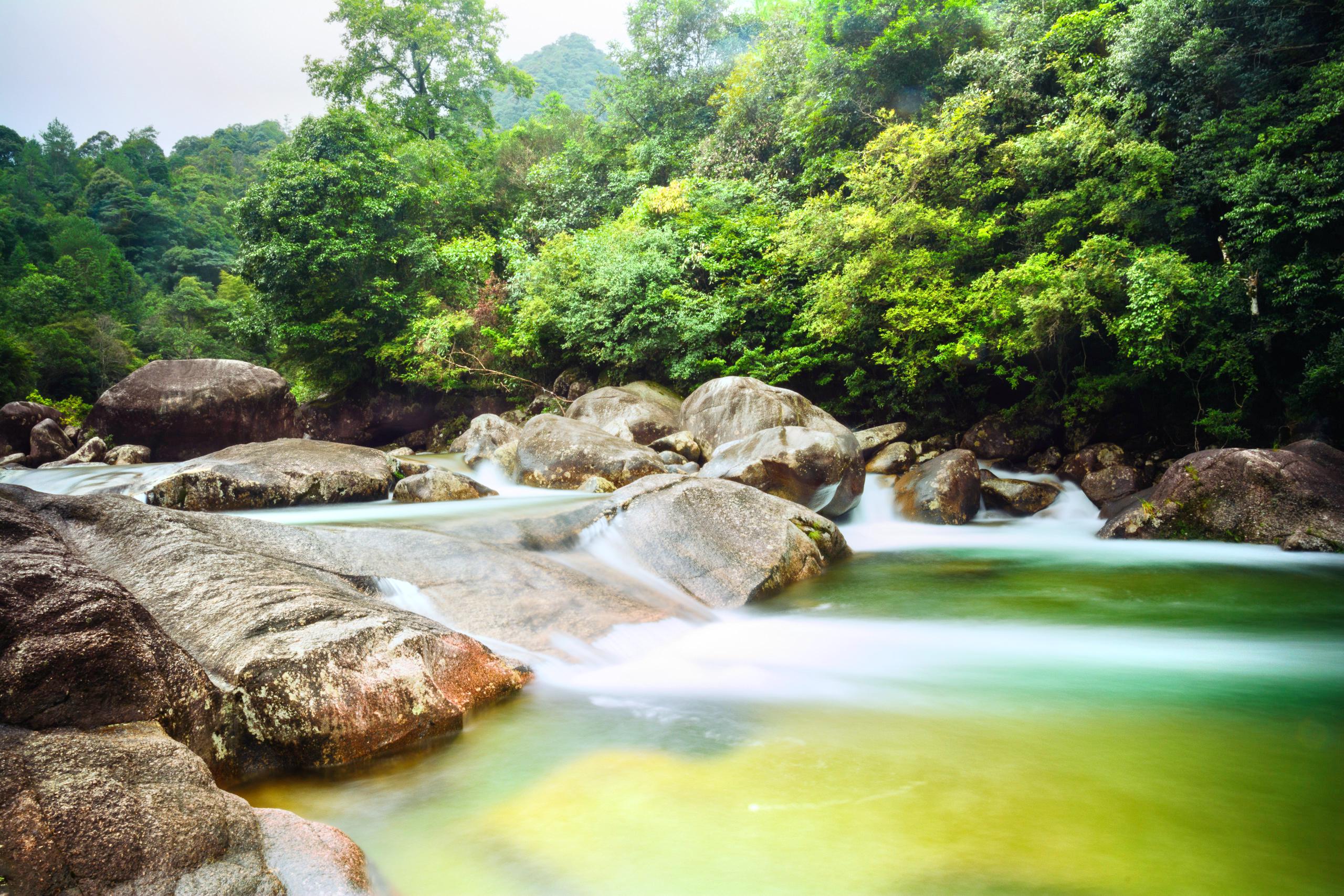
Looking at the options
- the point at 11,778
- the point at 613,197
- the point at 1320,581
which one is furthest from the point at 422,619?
the point at 613,197

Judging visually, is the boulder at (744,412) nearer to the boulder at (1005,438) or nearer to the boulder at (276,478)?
the boulder at (1005,438)

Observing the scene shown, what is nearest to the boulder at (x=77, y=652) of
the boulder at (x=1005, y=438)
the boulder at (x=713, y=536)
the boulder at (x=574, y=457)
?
the boulder at (x=713, y=536)

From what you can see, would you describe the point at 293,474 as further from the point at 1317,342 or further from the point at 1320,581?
the point at 1317,342

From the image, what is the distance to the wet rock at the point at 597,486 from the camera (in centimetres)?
1082

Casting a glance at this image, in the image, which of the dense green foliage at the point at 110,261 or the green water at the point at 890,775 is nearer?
the green water at the point at 890,775

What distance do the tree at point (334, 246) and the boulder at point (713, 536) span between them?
16274mm

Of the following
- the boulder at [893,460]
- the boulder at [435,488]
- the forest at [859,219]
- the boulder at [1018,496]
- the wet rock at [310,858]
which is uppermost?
the forest at [859,219]

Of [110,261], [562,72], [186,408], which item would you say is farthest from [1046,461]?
[562,72]

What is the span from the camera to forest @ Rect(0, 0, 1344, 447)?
1191cm

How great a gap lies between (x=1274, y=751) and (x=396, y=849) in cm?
446

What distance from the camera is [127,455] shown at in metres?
16.2

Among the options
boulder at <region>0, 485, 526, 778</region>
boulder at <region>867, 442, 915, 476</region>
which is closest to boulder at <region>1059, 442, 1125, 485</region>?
boulder at <region>867, 442, 915, 476</region>

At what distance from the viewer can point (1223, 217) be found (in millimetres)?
11727

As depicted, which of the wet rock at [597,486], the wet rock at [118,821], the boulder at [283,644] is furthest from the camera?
the wet rock at [597,486]
